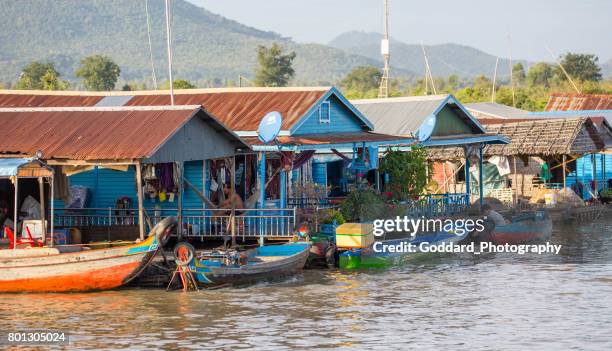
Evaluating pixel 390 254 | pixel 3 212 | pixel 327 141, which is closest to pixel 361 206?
pixel 390 254

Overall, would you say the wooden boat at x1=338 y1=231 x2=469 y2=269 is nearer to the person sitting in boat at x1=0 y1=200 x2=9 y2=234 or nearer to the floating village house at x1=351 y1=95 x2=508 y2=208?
the floating village house at x1=351 y1=95 x2=508 y2=208

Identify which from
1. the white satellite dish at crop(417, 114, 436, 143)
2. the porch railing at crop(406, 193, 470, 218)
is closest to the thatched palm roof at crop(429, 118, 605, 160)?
the porch railing at crop(406, 193, 470, 218)

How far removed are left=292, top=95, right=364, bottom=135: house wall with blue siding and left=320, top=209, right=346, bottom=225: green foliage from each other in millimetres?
2715

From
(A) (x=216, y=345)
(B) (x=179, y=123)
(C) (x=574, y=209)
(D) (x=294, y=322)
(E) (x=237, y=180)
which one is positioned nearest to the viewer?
(A) (x=216, y=345)

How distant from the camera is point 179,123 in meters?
22.8

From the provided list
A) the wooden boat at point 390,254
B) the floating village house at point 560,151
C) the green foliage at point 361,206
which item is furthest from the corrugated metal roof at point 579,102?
the green foliage at point 361,206

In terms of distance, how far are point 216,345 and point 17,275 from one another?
623 centimetres

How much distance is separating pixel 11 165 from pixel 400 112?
1590 cm

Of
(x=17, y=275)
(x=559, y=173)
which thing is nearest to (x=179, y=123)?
(x=17, y=275)

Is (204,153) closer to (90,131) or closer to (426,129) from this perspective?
(90,131)

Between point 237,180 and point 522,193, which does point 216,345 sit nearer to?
point 237,180

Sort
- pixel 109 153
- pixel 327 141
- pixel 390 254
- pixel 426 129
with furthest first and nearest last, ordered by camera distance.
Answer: pixel 426 129
pixel 327 141
pixel 390 254
pixel 109 153

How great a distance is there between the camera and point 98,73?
343 ft

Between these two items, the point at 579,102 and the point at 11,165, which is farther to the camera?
the point at 579,102
